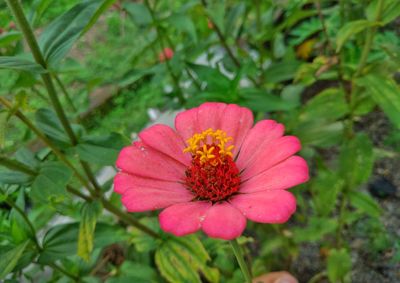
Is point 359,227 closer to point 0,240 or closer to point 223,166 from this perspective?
point 223,166

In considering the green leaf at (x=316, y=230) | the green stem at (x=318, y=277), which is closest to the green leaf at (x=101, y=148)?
the green leaf at (x=316, y=230)

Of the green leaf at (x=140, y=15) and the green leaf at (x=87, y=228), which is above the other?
the green leaf at (x=140, y=15)

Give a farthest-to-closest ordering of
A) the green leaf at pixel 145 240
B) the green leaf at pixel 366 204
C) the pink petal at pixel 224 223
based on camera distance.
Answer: the green leaf at pixel 366 204 → the green leaf at pixel 145 240 → the pink petal at pixel 224 223

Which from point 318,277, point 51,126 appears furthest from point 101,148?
point 318,277

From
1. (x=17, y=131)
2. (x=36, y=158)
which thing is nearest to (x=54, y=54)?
(x=36, y=158)

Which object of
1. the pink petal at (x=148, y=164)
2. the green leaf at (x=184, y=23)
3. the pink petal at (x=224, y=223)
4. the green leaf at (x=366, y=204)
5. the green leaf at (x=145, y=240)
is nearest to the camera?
the pink petal at (x=224, y=223)

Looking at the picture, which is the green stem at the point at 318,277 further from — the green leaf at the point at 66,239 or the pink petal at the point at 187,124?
the pink petal at the point at 187,124

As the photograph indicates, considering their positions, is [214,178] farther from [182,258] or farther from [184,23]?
[184,23]
